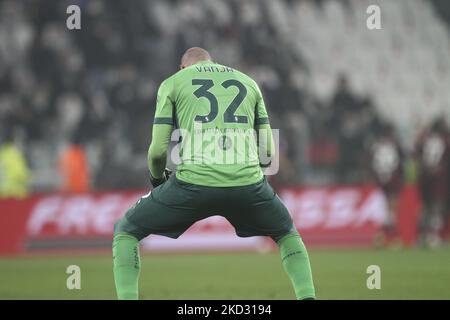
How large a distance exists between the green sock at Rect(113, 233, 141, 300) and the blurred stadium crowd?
1361 cm

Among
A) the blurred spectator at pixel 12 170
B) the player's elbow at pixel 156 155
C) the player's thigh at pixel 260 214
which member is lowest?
the player's thigh at pixel 260 214

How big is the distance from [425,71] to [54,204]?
35.0 feet

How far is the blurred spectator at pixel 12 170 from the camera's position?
22.3 metres

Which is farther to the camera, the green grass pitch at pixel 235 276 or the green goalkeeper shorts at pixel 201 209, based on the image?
the green grass pitch at pixel 235 276

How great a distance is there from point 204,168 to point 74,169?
14.8 m

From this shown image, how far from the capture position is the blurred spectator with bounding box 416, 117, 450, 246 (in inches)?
915

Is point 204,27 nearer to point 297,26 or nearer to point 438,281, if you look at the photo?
point 297,26

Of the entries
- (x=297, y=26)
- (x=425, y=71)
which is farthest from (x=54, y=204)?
(x=425, y=71)

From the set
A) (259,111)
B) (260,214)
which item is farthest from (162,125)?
(260,214)

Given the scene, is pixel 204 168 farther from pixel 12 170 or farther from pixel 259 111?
pixel 12 170

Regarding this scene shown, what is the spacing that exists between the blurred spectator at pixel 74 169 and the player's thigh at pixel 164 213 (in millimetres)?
14079

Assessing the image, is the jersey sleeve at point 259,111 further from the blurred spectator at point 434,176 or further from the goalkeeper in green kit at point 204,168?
the blurred spectator at point 434,176

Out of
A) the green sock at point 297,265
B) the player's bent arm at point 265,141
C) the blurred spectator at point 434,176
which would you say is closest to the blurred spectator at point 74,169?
the blurred spectator at point 434,176
